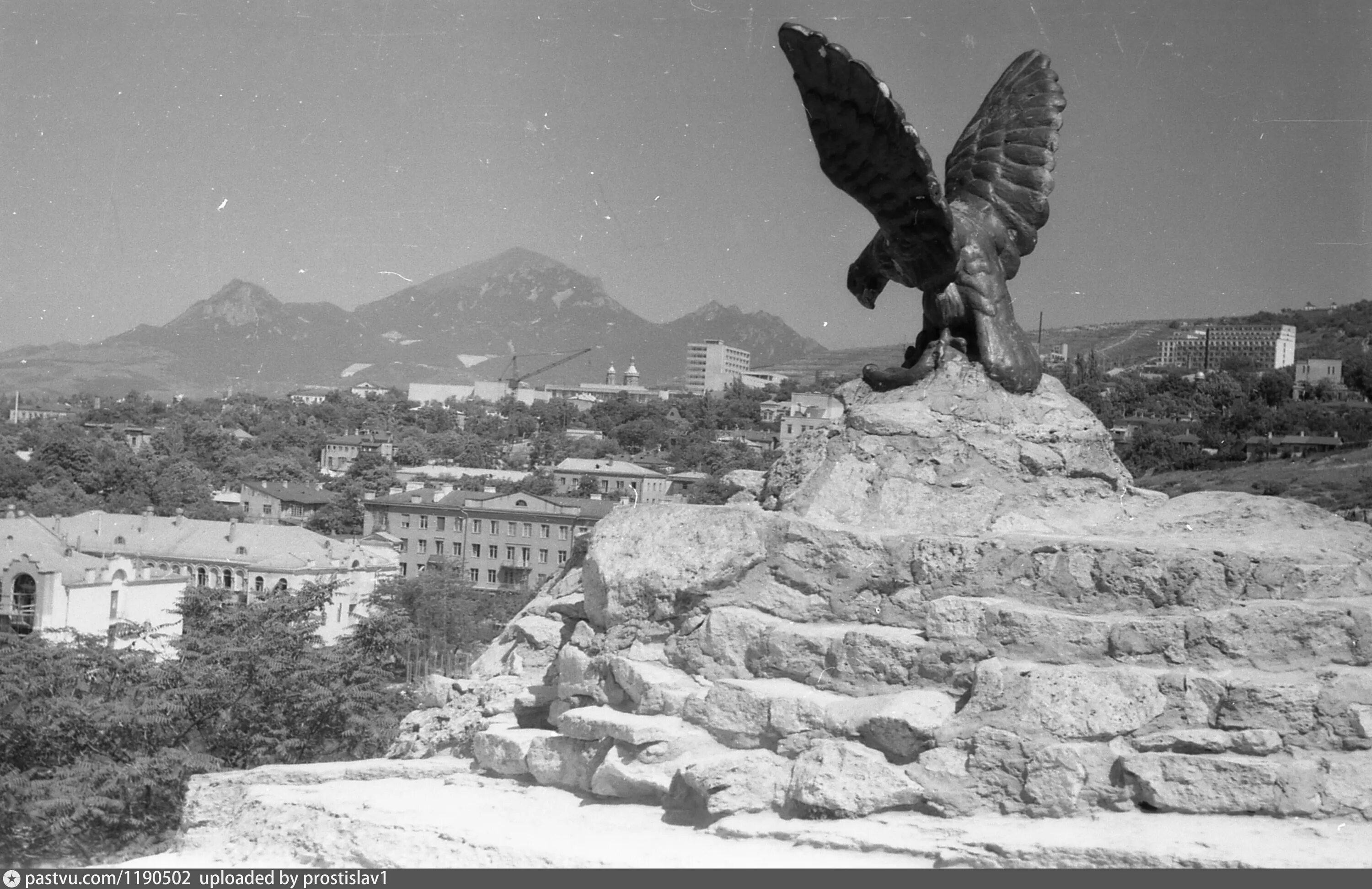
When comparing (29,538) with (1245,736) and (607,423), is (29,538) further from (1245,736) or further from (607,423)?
(607,423)

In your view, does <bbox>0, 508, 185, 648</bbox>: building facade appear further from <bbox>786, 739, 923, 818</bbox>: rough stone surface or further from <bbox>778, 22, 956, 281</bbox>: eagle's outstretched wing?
<bbox>786, 739, 923, 818</bbox>: rough stone surface

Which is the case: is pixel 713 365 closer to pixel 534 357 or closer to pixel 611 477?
pixel 534 357

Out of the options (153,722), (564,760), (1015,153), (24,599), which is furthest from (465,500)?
(564,760)

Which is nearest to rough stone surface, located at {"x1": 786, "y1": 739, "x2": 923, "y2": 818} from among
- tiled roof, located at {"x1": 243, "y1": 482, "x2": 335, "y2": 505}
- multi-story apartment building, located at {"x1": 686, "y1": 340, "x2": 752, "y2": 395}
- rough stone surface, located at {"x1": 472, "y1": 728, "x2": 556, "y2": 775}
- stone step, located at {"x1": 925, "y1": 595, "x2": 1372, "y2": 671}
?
stone step, located at {"x1": 925, "y1": 595, "x2": 1372, "y2": 671}

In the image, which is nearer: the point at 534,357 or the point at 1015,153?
the point at 1015,153

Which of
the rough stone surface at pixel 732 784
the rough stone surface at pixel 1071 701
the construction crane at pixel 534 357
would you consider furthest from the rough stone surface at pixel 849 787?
the construction crane at pixel 534 357

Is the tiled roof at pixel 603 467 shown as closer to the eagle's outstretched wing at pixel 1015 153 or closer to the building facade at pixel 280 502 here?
the building facade at pixel 280 502

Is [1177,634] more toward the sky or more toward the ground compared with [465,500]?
more toward the sky
